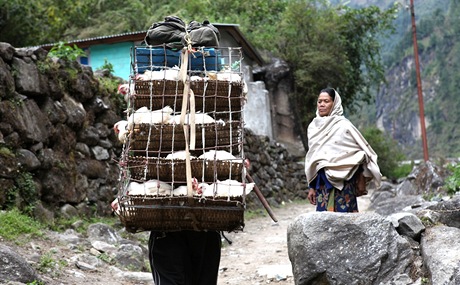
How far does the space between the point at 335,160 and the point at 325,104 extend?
1.79ft

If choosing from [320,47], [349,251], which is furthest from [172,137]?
[320,47]

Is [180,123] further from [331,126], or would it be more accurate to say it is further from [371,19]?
[371,19]

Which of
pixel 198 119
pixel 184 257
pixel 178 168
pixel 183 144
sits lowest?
pixel 184 257

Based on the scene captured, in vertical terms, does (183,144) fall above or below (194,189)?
above

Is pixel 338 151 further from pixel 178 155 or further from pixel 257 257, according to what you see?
pixel 257 257

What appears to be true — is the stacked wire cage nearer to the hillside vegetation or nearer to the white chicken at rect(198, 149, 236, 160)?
the white chicken at rect(198, 149, 236, 160)

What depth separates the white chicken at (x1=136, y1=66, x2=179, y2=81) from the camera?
3.85 m

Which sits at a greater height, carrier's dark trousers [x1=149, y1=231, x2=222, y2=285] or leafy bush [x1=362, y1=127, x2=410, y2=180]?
carrier's dark trousers [x1=149, y1=231, x2=222, y2=285]

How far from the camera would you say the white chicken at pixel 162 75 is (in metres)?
3.85

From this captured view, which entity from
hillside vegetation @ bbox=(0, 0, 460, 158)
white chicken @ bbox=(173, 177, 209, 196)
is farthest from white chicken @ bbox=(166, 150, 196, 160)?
hillside vegetation @ bbox=(0, 0, 460, 158)

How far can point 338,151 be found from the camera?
5.79m

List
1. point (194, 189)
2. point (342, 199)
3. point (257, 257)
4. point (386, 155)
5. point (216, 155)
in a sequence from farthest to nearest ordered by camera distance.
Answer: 1. point (386, 155)
2. point (257, 257)
3. point (342, 199)
4. point (216, 155)
5. point (194, 189)

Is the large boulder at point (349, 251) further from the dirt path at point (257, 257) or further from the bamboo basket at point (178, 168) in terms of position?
the dirt path at point (257, 257)

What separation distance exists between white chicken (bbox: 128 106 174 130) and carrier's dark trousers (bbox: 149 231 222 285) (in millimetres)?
611
